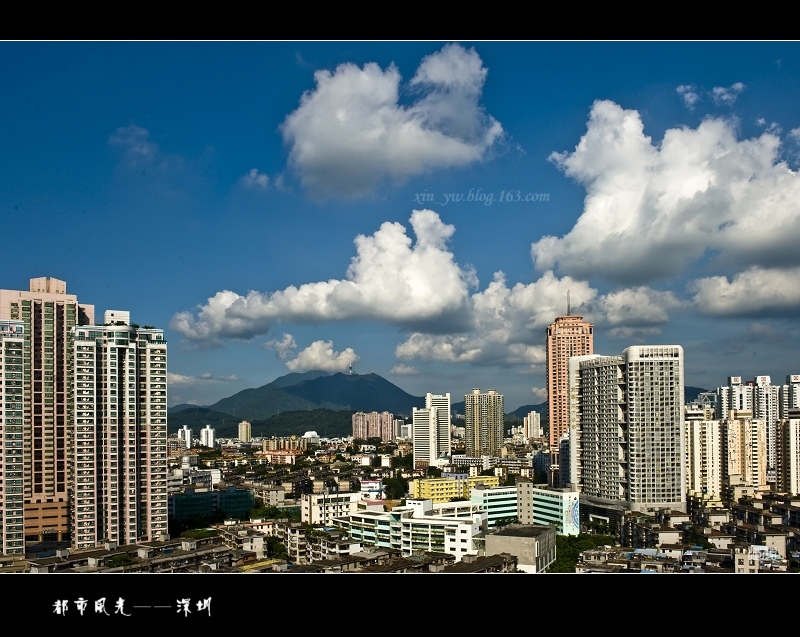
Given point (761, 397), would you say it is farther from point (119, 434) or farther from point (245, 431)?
point (245, 431)

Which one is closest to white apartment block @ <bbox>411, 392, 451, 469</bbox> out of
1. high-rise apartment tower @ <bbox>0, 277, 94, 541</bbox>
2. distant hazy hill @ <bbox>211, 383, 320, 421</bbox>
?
distant hazy hill @ <bbox>211, 383, 320, 421</bbox>

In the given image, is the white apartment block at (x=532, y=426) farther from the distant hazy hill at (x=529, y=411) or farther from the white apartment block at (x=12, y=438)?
the white apartment block at (x=12, y=438)

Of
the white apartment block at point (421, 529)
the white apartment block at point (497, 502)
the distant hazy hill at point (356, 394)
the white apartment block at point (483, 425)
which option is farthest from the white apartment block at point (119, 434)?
the white apartment block at point (483, 425)

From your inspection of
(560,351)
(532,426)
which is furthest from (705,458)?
(532,426)
